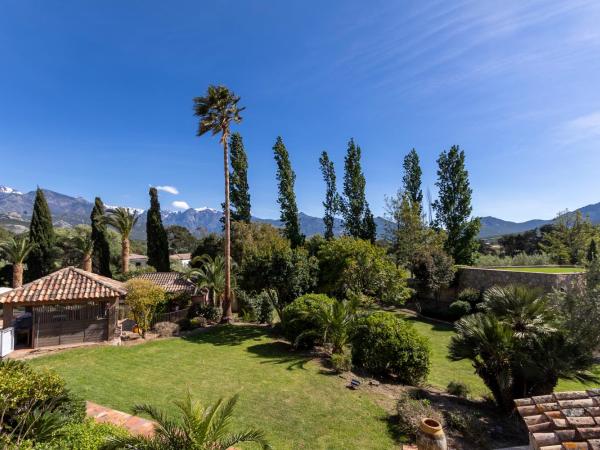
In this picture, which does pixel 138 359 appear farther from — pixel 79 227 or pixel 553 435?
pixel 79 227

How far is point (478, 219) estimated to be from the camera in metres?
35.7

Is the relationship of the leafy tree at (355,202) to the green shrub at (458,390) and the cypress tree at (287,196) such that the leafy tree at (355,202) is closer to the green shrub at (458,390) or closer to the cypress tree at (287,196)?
the cypress tree at (287,196)

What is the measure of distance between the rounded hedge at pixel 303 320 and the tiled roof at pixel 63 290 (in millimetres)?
8706

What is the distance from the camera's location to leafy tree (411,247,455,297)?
27516 millimetres

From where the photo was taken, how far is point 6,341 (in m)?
13.3

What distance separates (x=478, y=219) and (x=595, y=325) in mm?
25952

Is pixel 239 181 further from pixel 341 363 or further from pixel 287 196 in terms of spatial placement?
pixel 341 363

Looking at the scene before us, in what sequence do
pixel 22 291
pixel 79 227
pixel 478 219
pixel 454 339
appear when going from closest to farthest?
pixel 454 339, pixel 22 291, pixel 478 219, pixel 79 227

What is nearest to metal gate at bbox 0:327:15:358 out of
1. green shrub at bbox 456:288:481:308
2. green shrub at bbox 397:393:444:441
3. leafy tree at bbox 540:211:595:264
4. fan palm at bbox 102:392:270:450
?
fan palm at bbox 102:392:270:450

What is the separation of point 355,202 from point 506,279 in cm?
1904

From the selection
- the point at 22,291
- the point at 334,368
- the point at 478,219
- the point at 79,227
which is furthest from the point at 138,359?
the point at 79,227

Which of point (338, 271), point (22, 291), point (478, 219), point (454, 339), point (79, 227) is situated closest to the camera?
point (454, 339)

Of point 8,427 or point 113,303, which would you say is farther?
point 113,303

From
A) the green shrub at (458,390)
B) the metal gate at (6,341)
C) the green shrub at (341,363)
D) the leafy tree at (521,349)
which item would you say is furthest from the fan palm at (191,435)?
the metal gate at (6,341)
